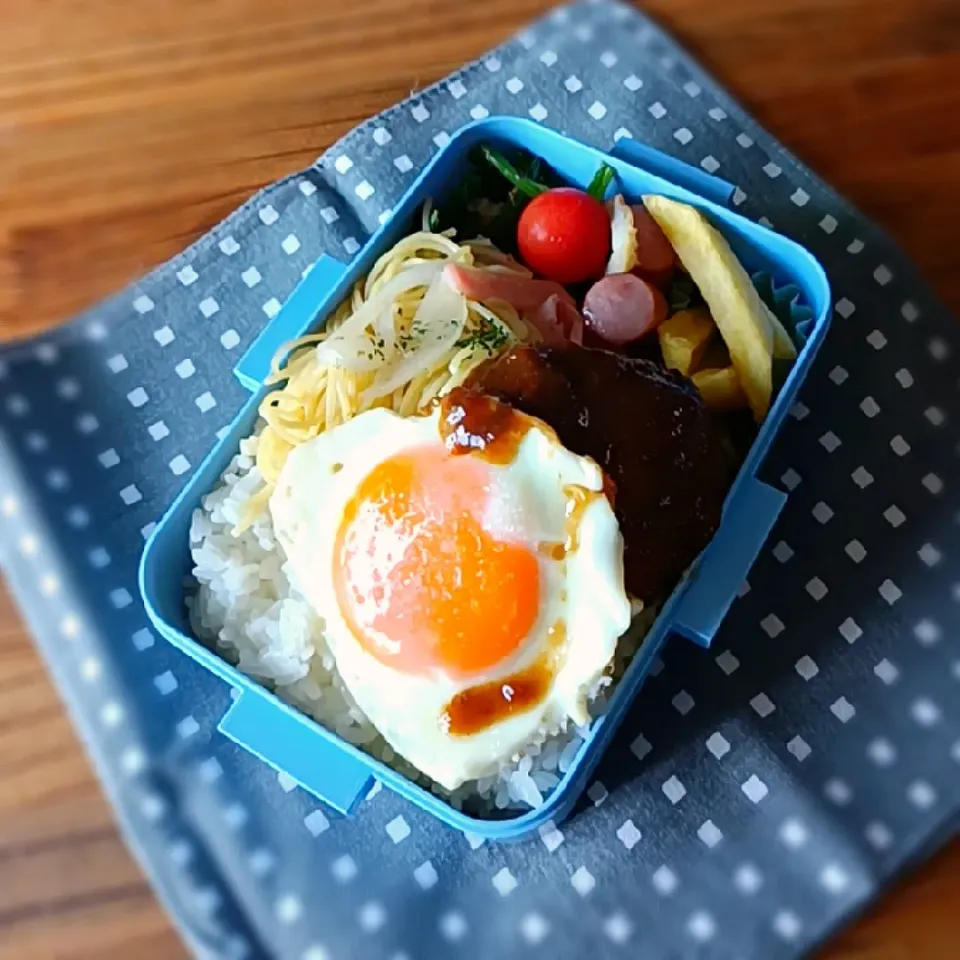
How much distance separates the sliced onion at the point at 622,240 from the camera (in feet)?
3.13

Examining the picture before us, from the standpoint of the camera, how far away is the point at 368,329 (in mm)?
938

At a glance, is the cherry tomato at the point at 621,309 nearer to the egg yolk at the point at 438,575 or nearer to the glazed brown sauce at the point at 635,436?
the glazed brown sauce at the point at 635,436

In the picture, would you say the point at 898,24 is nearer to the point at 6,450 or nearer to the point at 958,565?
the point at 958,565

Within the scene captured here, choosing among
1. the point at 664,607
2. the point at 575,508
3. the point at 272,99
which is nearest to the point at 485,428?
the point at 575,508

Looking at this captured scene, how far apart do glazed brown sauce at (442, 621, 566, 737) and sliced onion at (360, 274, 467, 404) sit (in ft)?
0.80

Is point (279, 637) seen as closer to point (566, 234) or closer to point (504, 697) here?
point (504, 697)

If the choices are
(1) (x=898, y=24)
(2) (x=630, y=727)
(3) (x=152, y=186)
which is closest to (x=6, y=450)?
(3) (x=152, y=186)

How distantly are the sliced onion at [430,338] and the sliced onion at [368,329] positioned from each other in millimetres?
11

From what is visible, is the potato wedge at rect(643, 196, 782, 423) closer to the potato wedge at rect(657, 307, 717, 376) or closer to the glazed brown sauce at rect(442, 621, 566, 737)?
the potato wedge at rect(657, 307, 717, 376)

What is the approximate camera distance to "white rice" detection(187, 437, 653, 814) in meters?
0.87

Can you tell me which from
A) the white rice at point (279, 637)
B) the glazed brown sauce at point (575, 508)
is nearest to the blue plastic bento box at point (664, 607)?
the white rice at point (279, 637)

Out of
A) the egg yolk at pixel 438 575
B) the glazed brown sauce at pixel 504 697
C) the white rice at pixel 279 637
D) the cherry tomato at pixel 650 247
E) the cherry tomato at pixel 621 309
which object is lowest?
the white rice at pixel 279 637

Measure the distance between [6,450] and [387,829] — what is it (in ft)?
1.51

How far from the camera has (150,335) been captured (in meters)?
1.09
